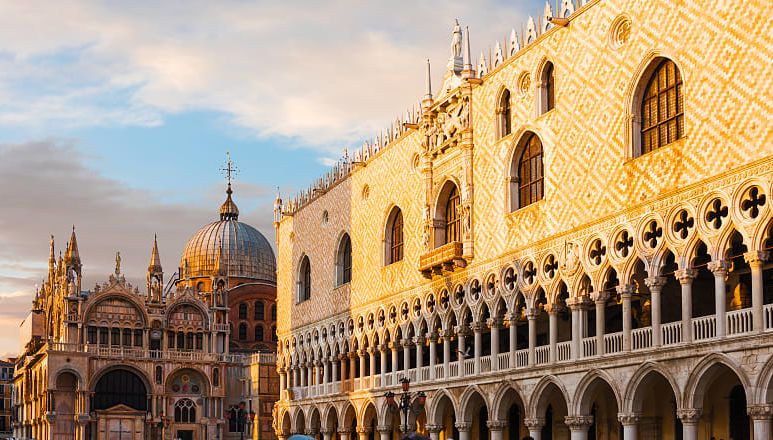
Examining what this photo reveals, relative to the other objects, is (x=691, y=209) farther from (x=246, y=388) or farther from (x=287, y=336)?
(x=246, y=388)

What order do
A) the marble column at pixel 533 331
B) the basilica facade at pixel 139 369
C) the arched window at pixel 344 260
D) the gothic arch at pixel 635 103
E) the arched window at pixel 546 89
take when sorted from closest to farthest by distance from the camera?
1. the gothic arch at pixel 635 103
2. the marble column at pixel 533 331
3. the arched window at pixel 546 89
4. the arched window at pixel 344 260
5. the basilica facade at pixel 139 369

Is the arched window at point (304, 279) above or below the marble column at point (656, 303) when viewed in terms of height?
above

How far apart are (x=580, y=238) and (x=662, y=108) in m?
3.89

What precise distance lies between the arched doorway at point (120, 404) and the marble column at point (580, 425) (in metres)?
36.7

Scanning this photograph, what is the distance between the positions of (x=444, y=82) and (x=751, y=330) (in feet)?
53.4

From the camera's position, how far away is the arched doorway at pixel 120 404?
58.5 meters

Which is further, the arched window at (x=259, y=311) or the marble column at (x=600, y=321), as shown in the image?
the arched window at (x=259, y=311)

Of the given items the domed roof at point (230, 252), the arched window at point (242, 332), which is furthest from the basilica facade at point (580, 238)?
the domed roof at point (230, 252)

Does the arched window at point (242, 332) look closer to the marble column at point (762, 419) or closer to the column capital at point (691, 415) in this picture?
the column capital at point (691, 415)

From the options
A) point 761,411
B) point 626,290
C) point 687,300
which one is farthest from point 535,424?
point 761,411

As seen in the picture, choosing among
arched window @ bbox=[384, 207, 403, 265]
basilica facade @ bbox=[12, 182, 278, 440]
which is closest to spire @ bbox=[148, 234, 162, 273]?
basilica facade @ bbox=[12, 182, 278, 440]

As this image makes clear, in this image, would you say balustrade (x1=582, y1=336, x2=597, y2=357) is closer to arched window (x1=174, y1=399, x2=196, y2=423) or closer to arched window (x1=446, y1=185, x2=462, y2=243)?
arched window (x1=446, y1=185, x2=462, y2=243)

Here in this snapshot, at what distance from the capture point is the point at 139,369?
60031 millimetres

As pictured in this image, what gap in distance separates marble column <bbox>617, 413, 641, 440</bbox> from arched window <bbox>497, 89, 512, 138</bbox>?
935 cm
